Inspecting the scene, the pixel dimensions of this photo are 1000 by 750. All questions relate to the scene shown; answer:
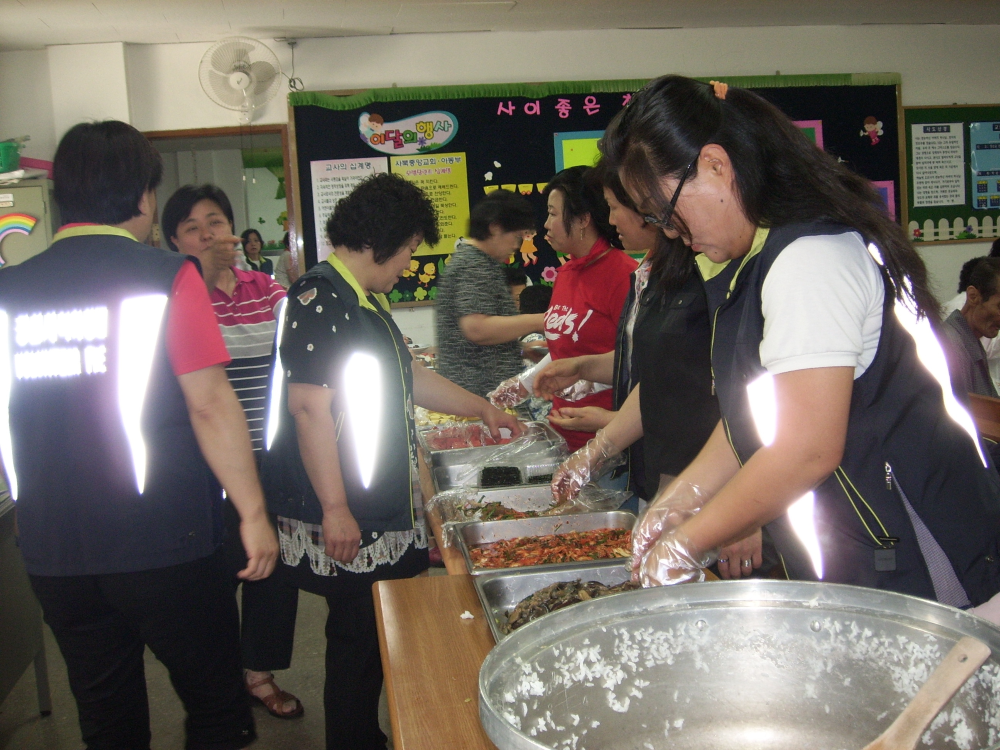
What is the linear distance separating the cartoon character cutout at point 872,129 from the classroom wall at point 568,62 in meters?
0.34

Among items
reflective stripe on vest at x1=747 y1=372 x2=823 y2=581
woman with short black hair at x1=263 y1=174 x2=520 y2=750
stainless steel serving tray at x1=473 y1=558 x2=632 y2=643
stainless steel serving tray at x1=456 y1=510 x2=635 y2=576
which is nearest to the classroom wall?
woman with short black hair at x1=263 y1=174 x2=520 y2=750

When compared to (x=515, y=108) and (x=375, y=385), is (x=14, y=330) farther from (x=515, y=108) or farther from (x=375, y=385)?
(x=515, y=108)

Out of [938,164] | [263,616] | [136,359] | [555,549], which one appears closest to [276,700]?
[263,616]

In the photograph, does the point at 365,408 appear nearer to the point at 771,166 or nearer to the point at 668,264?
the point at 668,264

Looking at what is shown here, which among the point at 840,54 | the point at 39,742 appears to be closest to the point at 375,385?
the point at 39,742

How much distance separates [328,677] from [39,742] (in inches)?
50.0

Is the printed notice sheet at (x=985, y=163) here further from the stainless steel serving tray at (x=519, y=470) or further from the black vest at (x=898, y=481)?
the black vest at (x=898, y=481)

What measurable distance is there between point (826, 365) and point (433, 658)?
671 millimetres

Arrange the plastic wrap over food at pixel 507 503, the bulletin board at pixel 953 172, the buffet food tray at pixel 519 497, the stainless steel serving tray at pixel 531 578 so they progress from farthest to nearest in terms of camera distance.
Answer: the bulletin board at pixel 953 172 < the buffet food tray at pixel 519 497 < the plastic wrap over food at pixel 507 503 < the stainless steel serving tray at pixel 531 578

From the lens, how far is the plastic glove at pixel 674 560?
3.80 ft

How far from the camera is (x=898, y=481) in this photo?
41.0 inches

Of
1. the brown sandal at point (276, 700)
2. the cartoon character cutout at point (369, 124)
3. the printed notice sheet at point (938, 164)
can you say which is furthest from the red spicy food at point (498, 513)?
the printed notice sheet at point (938, 164)

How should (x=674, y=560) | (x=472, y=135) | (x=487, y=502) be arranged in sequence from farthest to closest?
(x=472, y=135) → (x=487, y=502) → (x=674, y=560)

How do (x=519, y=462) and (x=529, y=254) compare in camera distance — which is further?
(x=529, y=254)
